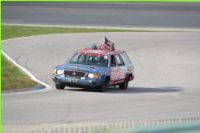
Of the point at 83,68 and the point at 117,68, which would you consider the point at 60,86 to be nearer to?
the point at 83,68

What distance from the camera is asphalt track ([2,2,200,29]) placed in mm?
46094

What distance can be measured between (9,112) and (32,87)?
17.6ft

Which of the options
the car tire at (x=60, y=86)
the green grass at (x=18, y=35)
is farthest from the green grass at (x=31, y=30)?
the car tire at (x=60, y=86)

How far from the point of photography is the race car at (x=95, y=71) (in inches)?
844

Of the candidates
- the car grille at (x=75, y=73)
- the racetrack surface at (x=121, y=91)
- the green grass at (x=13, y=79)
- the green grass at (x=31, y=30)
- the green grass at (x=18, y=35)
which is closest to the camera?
the racetrack surface at (x=121, y=91)

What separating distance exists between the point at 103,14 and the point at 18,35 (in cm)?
1391

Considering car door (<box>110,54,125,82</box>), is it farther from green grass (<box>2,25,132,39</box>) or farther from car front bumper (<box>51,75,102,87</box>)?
green grass (<box>2,25,132,39</box>)

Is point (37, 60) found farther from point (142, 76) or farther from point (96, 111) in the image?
point (96, 111)

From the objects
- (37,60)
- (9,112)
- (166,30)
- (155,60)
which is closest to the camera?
(9,112)

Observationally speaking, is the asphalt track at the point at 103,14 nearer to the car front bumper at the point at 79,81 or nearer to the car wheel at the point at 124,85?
the car wheel at the point at 124,85

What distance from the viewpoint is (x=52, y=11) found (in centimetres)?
5112

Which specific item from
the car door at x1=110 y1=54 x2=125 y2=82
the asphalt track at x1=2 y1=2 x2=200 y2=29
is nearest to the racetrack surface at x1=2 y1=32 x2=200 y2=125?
the car door at x1=110 y1=54 x2=125 y2=82

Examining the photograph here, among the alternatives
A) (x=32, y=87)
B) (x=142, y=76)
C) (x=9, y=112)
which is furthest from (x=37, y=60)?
(x=9, y=112)

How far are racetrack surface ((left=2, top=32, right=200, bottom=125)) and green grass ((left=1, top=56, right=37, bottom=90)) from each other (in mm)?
859
